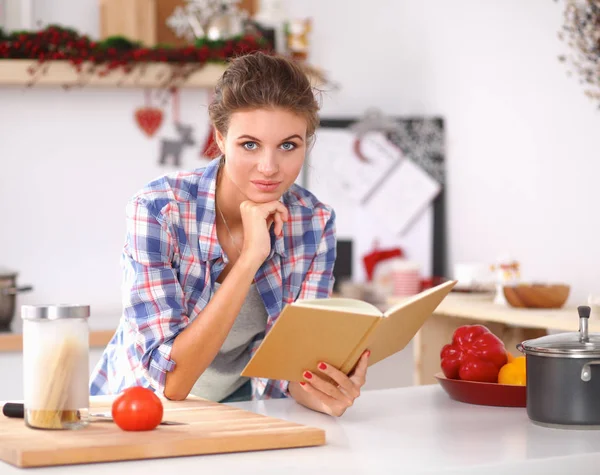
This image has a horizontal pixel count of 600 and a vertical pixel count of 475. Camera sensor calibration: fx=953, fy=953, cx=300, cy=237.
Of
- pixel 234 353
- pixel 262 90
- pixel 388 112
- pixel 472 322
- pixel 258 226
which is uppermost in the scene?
pixel 388 112

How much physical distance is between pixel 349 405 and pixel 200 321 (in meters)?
0.34

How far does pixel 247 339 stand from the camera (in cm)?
201

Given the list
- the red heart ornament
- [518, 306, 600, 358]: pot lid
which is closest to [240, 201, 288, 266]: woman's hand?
[518, 306, 600, 358]: pot lid

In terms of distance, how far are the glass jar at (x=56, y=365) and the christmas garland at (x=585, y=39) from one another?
2290 mm

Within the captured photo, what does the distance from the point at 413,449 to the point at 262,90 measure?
79 centimetres

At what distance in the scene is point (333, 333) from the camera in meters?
1.45

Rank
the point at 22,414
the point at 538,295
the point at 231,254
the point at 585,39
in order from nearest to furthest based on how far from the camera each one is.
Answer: the point at 22,414 < the point at 231,254 < the point at 538,295 < the point at 585,39

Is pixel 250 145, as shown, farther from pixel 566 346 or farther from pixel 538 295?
pixel 538 295

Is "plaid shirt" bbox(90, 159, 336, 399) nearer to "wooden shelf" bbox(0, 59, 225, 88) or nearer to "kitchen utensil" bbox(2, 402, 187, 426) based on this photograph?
"kitchen utensil" bbox(2, 402, 187, 426)

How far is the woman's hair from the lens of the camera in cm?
178

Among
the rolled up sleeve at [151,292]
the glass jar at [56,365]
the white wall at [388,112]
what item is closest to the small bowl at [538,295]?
the white wall at [388,112]

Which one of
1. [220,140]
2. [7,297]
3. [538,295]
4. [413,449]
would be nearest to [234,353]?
[220,140]

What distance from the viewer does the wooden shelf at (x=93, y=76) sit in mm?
3686

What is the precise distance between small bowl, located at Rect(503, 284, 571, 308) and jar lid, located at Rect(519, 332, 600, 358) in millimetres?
1375
